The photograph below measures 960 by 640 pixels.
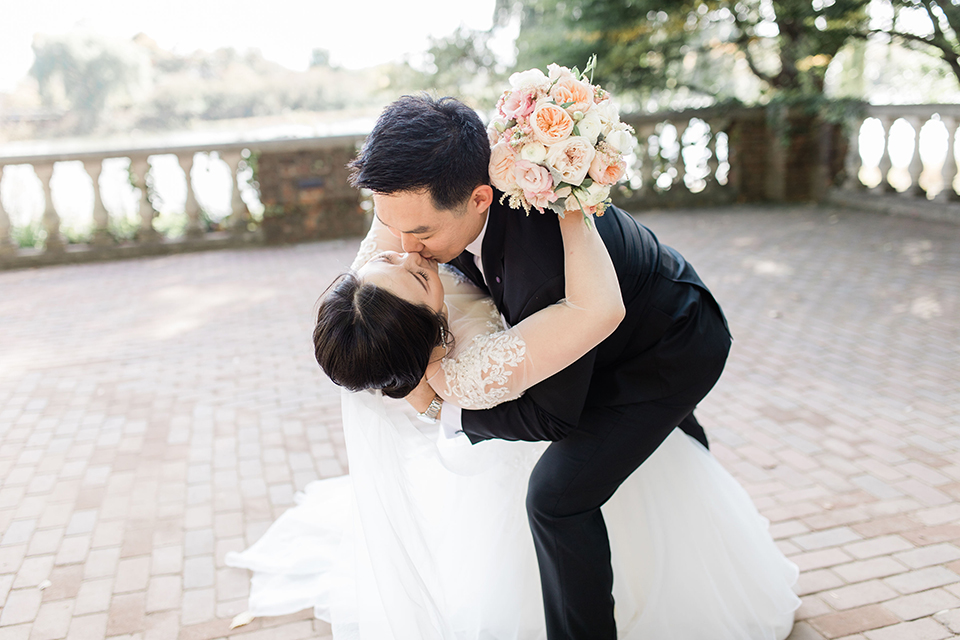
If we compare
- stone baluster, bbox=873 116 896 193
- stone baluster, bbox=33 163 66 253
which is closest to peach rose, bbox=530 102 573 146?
stone baluster, bbox=33 163 66 253

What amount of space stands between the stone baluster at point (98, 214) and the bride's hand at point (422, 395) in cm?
798

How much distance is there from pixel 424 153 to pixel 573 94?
0.42 metres

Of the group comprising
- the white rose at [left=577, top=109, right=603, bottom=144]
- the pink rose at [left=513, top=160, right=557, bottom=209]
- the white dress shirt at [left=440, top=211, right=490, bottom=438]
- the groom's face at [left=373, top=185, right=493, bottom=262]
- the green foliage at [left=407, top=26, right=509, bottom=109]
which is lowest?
the white dress shirt at [left=440, top=211, right=490, bottom=438]

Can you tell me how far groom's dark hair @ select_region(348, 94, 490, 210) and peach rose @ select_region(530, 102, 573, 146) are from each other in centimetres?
18

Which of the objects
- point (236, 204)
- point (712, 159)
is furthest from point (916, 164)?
point (236, 204)

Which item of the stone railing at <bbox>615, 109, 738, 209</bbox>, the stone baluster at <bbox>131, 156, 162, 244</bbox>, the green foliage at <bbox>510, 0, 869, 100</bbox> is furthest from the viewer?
the stone railing at <bbox>615, 109, 738, 209</bbox>

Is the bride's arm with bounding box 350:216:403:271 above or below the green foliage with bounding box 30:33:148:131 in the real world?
below

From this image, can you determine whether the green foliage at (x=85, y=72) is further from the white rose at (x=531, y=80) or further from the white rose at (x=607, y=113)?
the white rose at (x=607, y=113)

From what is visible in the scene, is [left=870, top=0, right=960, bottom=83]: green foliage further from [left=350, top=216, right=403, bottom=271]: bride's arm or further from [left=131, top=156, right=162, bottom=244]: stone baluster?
[left=131, top=156, right=162, bottom=244]: stone baluster

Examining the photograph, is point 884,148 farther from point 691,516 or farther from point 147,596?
point 147,596

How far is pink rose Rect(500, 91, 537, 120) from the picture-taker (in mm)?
1878

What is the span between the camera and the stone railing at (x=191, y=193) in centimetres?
856

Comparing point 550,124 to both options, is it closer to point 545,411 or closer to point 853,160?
point 545,411

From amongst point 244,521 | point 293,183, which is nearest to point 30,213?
point 293,183
